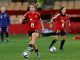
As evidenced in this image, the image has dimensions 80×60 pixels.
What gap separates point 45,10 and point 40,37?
6.79 m

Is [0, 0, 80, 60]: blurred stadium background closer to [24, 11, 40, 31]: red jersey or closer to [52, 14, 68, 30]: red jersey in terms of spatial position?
[52, 14, 68, 30]: red jersey

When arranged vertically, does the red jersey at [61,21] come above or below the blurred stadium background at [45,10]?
above

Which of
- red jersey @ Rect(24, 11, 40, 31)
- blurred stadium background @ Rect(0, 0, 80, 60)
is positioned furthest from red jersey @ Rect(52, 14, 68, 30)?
red jersey @ Rect(24, 11, 40, 31)

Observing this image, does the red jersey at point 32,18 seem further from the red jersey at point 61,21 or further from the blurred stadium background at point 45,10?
the blurred stadium background at point 45,10

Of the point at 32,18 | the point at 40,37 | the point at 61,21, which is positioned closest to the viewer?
the point at 32,18

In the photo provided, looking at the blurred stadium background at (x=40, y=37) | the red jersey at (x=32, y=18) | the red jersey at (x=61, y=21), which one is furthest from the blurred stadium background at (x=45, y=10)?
the red jersey at (x=32, y=18)

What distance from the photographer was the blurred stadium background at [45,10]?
127 ft

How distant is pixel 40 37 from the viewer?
116ft

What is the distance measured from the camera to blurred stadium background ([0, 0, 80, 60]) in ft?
73.6

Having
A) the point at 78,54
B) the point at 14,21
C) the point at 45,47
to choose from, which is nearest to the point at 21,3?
the point at 14,21

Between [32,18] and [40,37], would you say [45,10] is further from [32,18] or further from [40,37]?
[32,18]

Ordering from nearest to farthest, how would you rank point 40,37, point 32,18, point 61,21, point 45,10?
1. point 32,18
2. point 61,21
3. point 40,37
4. point 45,10

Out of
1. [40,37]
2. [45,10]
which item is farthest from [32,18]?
[45,10]

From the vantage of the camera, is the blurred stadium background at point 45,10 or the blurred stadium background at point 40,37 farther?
the blurred stadium background at point 45,10
